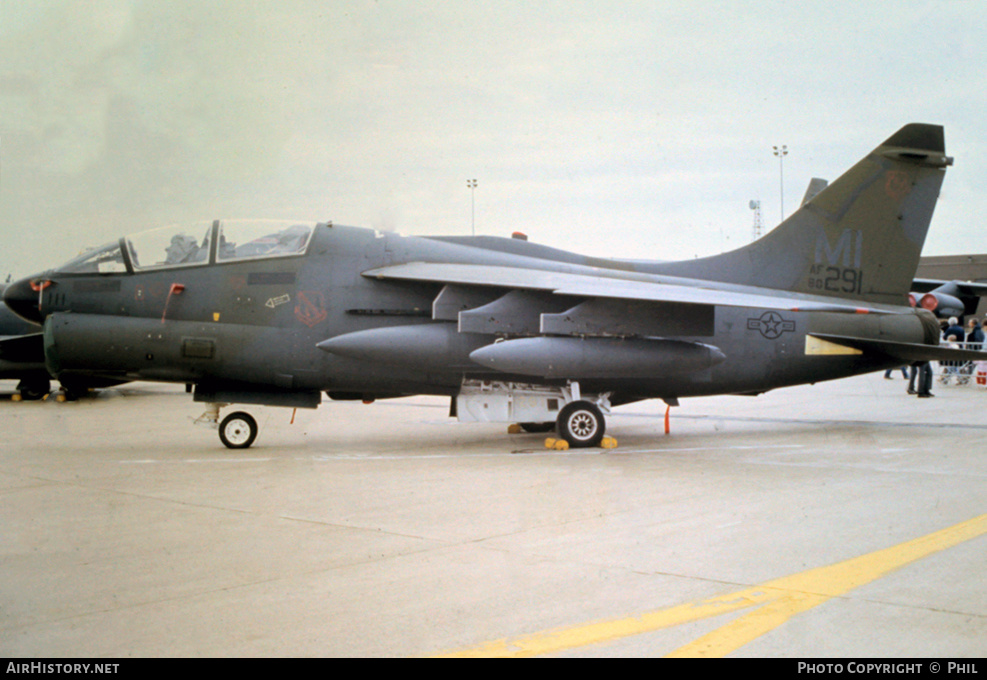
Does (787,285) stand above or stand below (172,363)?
above

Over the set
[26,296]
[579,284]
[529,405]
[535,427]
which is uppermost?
[579,284]

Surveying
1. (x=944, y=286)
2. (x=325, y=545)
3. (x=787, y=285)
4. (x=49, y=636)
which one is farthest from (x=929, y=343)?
(x=944, y=286)

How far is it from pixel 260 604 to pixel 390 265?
745cm

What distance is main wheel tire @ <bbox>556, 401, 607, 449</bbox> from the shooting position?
1104 cm

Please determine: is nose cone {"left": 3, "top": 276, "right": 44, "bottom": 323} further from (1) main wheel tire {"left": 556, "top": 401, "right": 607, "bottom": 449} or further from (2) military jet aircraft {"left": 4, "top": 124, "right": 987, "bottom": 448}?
(1) main wheel tire {"left": 556, "top": 401, "right": 607, "bottom": 449}

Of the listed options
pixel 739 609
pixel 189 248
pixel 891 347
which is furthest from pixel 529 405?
pixel 739 609

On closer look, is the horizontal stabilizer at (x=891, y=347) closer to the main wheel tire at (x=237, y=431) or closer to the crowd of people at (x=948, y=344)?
the crowd of people at (x=948, y=344)

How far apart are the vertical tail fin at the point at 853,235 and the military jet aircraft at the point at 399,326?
93 cm

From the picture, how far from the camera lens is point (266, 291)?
426 inches

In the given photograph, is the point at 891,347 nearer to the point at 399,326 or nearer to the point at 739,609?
the point at 399,326

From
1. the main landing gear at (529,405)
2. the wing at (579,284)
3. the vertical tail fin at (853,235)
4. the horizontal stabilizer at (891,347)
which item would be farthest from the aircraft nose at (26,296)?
the horizontal stabilizer at (891,347)

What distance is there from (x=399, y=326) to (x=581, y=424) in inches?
111

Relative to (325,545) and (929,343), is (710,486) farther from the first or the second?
(929,343)

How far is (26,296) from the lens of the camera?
35.6 ft
